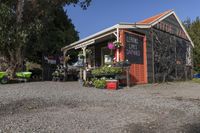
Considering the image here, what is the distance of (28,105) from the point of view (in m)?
6.98

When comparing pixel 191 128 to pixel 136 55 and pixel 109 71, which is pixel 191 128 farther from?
pixel 136 55

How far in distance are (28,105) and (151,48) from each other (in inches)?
377

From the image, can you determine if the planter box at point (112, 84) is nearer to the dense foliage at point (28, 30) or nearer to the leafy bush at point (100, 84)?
the leafy bush at point (100, 84)

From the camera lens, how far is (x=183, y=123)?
5.30 m

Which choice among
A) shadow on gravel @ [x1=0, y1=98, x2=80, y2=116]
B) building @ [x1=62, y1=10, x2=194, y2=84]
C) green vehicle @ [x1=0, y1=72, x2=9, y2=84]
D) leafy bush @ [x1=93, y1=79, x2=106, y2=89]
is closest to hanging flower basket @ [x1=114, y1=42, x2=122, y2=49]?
building @ [x1=62, y1=10, x2=194, y2=84]

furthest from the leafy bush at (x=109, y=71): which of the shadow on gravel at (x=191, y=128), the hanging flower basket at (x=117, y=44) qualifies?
the shadow on gravel at (x=191, y=128)

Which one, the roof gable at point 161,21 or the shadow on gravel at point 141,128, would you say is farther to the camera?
the roof gable at point 161,21

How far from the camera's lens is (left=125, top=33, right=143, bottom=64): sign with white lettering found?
44.6 ft

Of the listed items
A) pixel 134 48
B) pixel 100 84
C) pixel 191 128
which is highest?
pixel 134 48

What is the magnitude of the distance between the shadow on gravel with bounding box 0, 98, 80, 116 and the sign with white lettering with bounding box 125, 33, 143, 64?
6.41m

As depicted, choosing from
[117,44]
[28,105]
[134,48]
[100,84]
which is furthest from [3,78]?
[28,105]

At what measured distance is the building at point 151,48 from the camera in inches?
539

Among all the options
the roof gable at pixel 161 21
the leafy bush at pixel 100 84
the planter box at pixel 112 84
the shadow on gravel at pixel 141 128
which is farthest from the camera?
the roof gable at pixel 161 21

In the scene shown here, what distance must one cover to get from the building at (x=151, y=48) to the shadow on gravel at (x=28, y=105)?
242 inches
